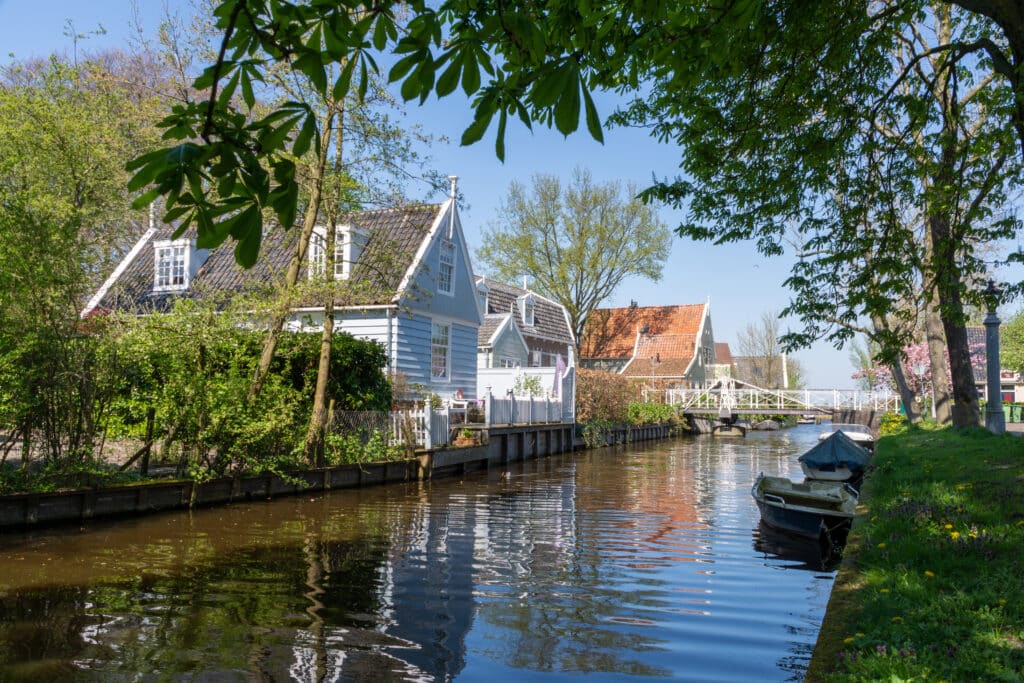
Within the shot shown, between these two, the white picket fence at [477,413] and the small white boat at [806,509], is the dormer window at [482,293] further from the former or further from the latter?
the small white boat at [806,509]

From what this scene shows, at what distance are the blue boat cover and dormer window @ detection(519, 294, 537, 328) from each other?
23779mm

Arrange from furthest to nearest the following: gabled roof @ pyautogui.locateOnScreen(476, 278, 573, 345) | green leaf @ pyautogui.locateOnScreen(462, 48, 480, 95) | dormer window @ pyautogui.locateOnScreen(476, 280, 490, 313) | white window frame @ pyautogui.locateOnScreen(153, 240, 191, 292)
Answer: gabled roof @ pyautogui.locateOnScreen(476, 278, 573, 345), dormer window @ pyautogui.locateOnScreen(476, 280, 490, 313), white window frame @ pyautogui.locateOnScreen(153, 240, 191, 292), green leaf @ pyautogui.locateOnScreen(462, 48, 480, 95)

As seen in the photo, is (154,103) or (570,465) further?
(570,465)

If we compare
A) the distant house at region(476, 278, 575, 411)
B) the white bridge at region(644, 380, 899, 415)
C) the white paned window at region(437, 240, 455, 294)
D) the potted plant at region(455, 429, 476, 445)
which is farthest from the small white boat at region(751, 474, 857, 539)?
the white bridge at region(644, 380, 899, 415)

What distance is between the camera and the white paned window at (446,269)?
26.4 meters

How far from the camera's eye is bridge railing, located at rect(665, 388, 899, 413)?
47125 mm

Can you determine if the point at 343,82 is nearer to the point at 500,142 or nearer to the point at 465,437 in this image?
the point at 500,142

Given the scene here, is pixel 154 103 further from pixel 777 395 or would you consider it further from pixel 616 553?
pixel 777 395

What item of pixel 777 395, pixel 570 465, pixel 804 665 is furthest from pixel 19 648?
pixel 777 395

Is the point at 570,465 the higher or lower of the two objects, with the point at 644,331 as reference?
lower

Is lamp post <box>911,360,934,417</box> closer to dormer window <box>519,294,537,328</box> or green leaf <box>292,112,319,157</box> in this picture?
dormer window <box>519,294,537,328</box>

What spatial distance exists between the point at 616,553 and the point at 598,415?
85.9 ft

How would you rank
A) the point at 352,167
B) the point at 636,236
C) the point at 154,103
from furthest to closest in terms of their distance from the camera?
1. the point at 636,236
2. the point at 352,167
3. the point at 154,103

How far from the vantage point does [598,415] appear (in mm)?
37156
